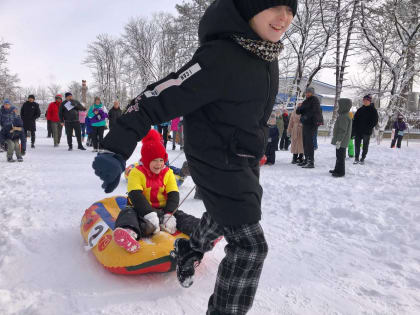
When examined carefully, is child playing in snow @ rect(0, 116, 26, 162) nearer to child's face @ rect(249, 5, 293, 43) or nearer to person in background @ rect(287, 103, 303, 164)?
person in background @ rect(287, 103, 303, 164)

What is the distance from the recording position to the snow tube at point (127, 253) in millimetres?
2182

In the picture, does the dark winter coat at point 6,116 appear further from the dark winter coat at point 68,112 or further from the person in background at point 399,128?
the person in background at point 399,128

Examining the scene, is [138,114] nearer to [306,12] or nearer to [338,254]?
[338,254]

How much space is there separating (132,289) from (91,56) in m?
38.5

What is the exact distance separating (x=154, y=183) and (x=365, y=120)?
20.4 ft

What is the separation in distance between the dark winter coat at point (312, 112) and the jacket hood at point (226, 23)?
5.92m

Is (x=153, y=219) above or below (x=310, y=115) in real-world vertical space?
below

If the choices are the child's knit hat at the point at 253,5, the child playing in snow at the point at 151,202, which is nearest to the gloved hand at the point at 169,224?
the child playing in snow at the point at 151,202

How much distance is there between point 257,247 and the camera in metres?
1.39

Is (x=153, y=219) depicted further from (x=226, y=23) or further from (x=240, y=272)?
(x=226, y=23)

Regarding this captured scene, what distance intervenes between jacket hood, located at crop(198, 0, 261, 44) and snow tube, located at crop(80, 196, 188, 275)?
5.11 ft

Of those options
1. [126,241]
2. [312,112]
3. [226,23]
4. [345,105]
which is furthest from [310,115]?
[226,23]

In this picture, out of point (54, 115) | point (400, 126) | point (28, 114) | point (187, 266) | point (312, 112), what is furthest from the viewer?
point (400, 126)

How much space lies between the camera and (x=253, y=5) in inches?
54.1
